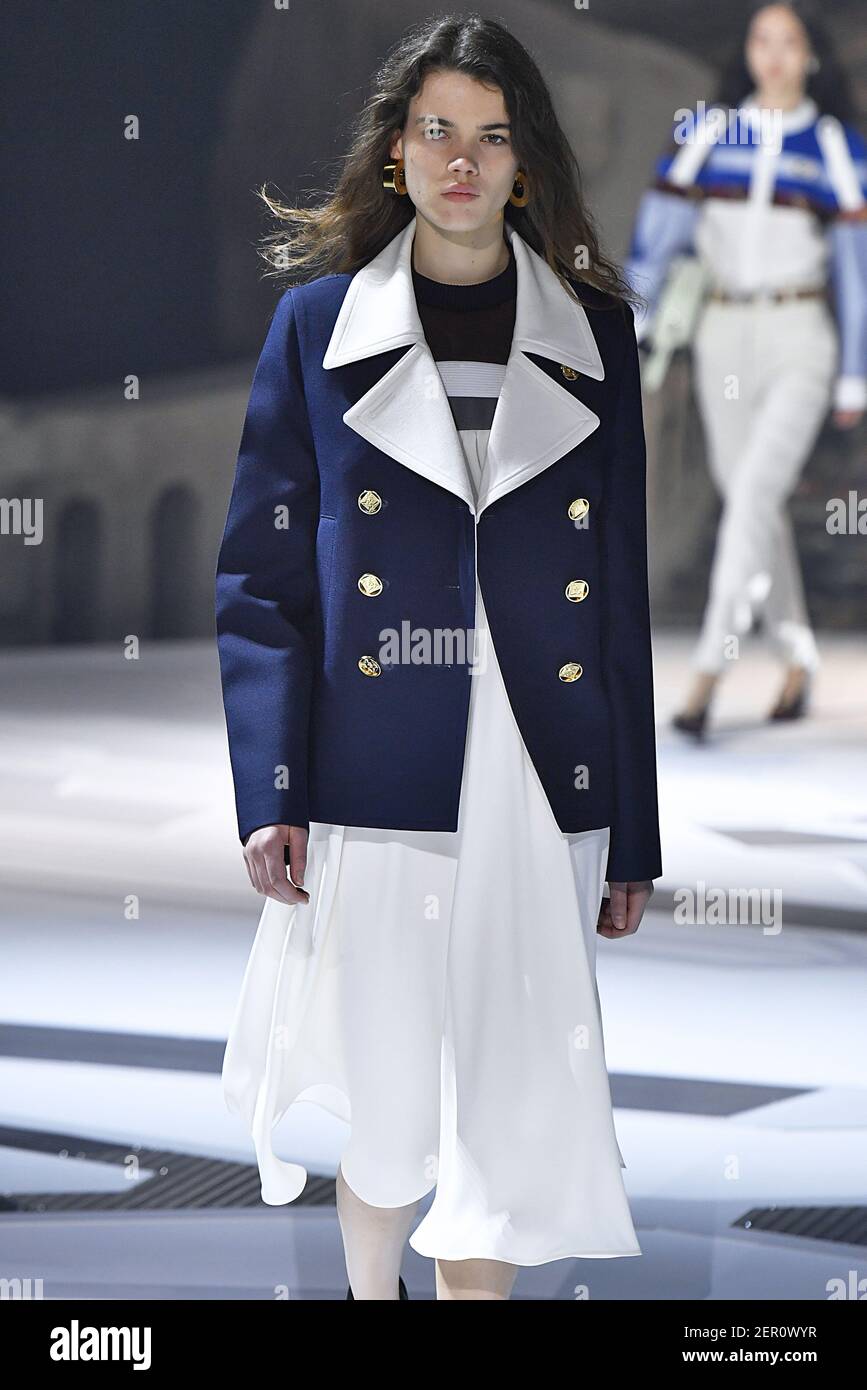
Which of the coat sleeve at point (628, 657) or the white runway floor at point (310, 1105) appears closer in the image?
the coat sleeve at point (628, 657)

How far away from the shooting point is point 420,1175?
2033mm

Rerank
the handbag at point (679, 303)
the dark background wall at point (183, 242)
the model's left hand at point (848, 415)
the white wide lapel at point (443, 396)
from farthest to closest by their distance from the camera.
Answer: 1. the dark background wall at point (183, 242)
2. the handbag at point (679, 303)
3. the model's left hand at point (848, 415)
4. the white wide lapel at point (443, 396)

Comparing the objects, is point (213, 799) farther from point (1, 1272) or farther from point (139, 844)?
point (1, 1272)

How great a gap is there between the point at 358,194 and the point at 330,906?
854 millimetres

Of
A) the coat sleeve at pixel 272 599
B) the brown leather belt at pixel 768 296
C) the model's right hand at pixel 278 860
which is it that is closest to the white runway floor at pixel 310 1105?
the model's right hand at pixel 278 860

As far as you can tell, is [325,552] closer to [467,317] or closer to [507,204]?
[467,317]

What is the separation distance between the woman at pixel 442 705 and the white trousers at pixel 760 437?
4.57 meters

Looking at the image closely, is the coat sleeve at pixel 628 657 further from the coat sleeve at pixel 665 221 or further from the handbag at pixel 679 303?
the handbag at pixel 679 303

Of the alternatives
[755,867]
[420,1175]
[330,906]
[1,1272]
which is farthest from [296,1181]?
[755,867]

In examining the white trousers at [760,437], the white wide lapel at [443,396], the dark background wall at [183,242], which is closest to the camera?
the white wide lapel at [443,396]

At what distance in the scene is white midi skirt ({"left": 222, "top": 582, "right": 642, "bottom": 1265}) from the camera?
201 centimetres

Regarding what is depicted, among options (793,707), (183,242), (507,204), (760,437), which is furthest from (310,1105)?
(183,242)

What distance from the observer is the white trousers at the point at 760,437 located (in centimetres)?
656

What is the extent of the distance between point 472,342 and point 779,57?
17.1ft
